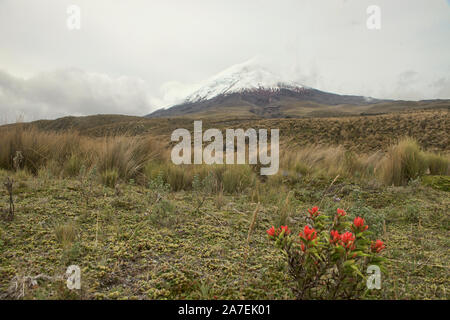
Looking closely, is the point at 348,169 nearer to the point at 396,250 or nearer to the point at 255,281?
the point at 396,250

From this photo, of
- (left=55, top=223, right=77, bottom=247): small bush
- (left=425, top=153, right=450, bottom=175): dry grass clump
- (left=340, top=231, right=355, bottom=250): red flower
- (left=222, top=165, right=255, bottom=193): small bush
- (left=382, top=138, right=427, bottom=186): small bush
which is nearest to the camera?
(left=340, top=231, right=355, bottom=250): red flower

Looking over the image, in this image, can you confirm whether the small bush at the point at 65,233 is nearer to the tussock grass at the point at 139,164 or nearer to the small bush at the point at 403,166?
the tussock grass at the point at 139,164

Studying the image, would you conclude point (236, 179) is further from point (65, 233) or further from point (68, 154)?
point (68, 154)


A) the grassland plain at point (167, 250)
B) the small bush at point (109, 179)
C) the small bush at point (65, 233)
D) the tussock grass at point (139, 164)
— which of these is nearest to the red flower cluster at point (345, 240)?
the grassland plain at point (167, 250)

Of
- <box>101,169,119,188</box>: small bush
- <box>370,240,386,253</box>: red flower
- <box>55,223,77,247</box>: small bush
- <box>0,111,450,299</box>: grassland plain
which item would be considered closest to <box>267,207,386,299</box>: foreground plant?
<box>370,240,386,253</box>: red flower

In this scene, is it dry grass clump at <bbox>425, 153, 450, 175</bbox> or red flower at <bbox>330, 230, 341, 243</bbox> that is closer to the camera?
red flower at <bbox>330, 230, 341, 243</bbox>

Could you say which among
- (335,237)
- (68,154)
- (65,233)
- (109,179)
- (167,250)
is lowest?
(167,250)

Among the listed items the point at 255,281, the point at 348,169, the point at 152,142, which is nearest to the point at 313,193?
the point at 348,169

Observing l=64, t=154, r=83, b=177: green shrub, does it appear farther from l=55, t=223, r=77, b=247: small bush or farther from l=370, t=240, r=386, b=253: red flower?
l=370, t=240, r=386, b=253: red flower

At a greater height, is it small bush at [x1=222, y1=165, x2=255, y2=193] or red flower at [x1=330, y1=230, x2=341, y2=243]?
red flower at [x1=330, y1=230, x2=341, y2=243]

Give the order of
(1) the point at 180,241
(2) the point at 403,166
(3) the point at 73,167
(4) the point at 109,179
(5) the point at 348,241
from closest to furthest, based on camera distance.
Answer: (5) the point at 348,241 → (1) the point at 180,241 → (4) the point at 109,179 → (3) the point at 73,167 → (2) the point at 403,166

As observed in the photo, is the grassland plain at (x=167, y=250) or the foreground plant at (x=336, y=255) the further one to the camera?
the grassland plain at (x=167, y=250)

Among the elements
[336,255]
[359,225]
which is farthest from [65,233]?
[359,225]

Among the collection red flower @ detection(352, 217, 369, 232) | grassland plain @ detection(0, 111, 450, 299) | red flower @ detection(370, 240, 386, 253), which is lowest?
grassland plain @ detection(0, 111, 450, 299)
